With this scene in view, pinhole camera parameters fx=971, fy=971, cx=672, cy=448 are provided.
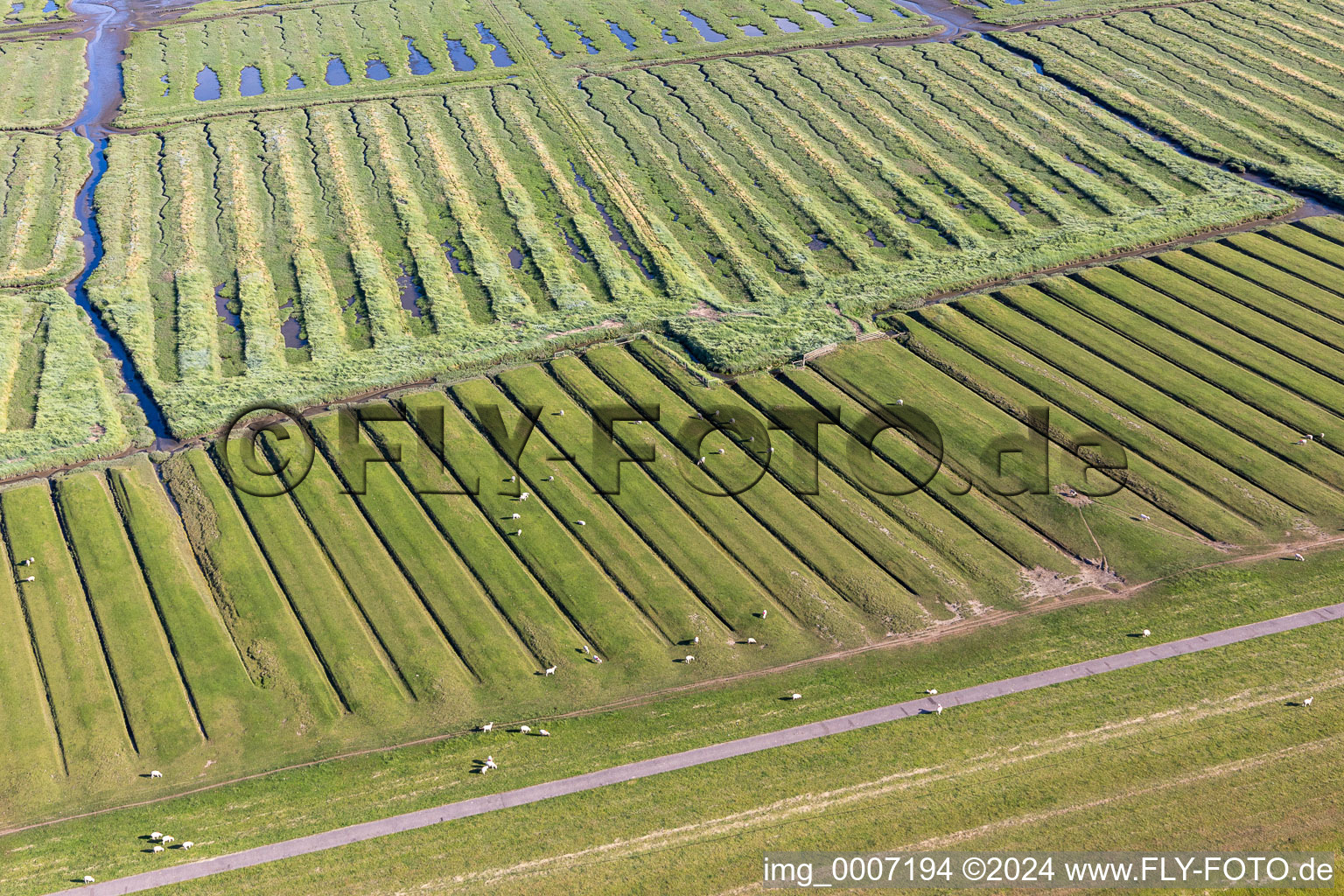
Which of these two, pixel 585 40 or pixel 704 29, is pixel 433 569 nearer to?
pixel 585 40

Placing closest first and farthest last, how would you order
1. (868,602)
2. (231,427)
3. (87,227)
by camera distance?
(868,602)
(231,427)
(87,227)

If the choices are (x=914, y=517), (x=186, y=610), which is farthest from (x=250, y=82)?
(x=914, y=517)

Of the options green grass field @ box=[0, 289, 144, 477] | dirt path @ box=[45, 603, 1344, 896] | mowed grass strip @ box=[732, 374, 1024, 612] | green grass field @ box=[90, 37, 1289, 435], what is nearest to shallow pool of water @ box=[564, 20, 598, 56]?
green grass field @ box=[90, 37, 1289, 435]

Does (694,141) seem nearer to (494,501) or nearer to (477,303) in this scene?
(477,303)

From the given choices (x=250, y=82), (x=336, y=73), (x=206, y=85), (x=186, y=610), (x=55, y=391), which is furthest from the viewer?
(x=336, y=73)

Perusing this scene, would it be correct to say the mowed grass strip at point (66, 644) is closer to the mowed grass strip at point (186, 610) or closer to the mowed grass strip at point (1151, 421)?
the mowed grass strip at point (186, 610)

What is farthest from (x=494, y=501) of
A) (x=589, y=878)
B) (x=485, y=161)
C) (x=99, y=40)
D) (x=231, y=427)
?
(x=99, y=40)
